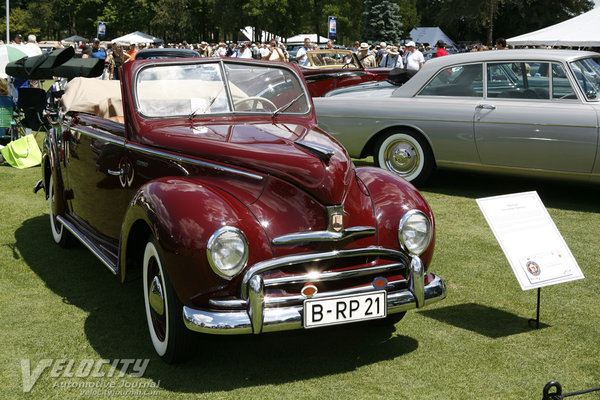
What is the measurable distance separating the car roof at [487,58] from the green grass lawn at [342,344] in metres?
2.69

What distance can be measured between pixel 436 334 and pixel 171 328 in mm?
1684

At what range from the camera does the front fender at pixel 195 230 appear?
3.46 metres

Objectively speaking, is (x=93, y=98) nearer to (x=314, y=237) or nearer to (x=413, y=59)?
(x=314, y=237)

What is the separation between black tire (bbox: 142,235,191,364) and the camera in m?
3.64

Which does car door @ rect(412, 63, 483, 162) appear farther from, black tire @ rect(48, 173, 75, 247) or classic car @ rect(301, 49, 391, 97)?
black tire @ rect(48, 173, 75, 247)

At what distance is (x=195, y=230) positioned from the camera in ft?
11.4

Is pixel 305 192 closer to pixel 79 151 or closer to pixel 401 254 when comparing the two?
pixel 401 254

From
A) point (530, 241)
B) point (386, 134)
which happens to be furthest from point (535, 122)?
point (530, 241)

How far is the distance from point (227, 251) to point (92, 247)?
74.1 inches

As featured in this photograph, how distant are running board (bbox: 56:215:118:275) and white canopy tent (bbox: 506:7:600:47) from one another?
1925 cm

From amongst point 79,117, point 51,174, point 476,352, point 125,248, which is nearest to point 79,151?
point 79,117

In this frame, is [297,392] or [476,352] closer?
[297,392]

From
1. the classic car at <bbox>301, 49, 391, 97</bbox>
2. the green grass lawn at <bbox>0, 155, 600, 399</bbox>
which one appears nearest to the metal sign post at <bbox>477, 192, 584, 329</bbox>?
the green grass lawn at <bbox>0, 155, 600, 399</bbox>

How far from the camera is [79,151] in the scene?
548cm
